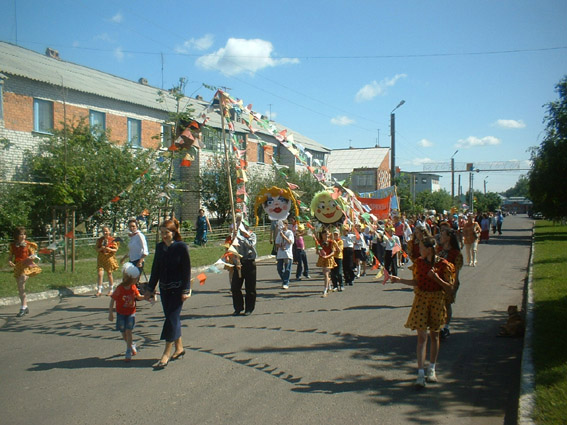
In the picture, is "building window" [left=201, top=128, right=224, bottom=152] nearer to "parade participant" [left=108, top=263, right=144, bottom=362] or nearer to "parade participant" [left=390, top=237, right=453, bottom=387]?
"parade participant" [left=108, top=263, right=144, bottom=362]

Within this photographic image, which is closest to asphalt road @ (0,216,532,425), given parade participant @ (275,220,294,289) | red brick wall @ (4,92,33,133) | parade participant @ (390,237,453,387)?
parade participant @ (390,237,453,387)

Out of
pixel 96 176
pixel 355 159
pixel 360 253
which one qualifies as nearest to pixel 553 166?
pixel 360 253

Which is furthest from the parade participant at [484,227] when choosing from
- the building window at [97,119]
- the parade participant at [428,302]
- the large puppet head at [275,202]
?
the parade participant at [428,302]

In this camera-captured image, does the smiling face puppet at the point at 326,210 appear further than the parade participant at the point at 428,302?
Yes

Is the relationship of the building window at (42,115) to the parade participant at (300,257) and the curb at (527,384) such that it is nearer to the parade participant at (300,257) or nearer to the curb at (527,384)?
the parade participant at (300,257)

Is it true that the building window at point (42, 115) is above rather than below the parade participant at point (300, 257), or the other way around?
above

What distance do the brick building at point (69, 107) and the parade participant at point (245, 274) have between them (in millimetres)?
6959

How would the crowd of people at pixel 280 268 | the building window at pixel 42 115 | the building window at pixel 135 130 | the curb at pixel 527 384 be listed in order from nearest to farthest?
the curb at pixel 527 384 → the crowd of people at pixel 280 268 → the building window at pixel 42 115 → the building window at pixel 135 130

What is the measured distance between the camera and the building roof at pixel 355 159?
192ft

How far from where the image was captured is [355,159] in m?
60.4

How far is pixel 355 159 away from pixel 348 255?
49035 mm

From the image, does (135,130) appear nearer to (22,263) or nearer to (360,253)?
(360,253)

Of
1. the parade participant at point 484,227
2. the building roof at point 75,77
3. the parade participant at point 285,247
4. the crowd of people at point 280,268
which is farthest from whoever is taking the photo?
the parade participant at point 484,227

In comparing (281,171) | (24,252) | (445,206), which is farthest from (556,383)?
(445,206)
